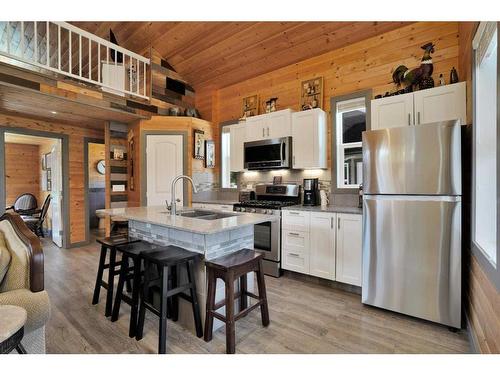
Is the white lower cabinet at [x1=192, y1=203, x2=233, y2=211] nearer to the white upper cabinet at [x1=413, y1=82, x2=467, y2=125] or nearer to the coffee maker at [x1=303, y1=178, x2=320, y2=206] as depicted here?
the coffee maker at [x1=303, y1=178, x2=320, y2=206]

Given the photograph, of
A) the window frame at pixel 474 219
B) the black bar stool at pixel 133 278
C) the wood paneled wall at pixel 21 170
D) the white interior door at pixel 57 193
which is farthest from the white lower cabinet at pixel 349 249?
the wood paneled wall at pixel 21 170

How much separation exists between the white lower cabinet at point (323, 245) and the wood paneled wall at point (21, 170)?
24.8 ft

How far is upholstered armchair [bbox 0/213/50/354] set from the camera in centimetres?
164

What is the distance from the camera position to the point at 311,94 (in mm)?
3824

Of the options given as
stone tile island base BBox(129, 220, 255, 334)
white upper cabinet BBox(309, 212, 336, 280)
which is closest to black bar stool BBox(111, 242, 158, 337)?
stone tile island base BBox(129, 220, 255, 334)

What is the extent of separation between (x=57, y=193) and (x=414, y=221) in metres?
5.90

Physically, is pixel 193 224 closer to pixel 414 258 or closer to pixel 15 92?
pixel 414 258

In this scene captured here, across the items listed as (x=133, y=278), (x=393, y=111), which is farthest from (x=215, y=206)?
(x=393, y=111)

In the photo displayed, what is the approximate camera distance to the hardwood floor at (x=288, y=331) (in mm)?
1907

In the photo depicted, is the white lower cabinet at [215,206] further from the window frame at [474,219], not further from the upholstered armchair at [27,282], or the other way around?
the window frame at [474,219]

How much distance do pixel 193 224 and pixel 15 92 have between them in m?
3.12

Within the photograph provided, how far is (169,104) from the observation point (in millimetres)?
4914

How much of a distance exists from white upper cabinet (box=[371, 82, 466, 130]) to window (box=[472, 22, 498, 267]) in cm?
47

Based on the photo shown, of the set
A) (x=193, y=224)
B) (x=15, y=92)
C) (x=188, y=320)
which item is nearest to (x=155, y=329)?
(x=188, y=320)
